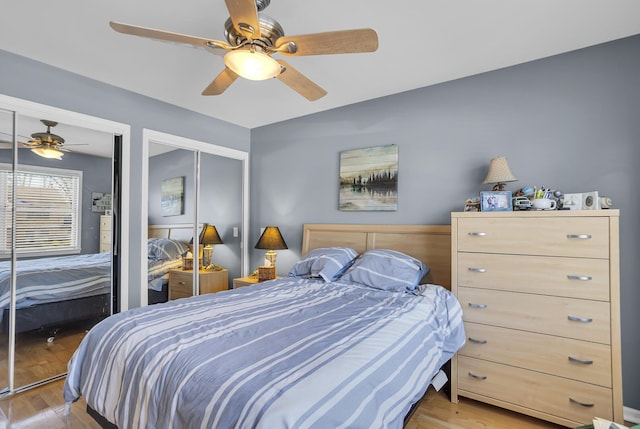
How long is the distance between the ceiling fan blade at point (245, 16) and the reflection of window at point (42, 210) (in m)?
2.19

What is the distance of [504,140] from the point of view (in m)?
2.61

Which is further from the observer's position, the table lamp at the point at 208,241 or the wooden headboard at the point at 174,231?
the table lamp at the point at 208,241

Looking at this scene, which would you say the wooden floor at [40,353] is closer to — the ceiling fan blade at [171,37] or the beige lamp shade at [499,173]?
the ceiling fan blade at [171,37]

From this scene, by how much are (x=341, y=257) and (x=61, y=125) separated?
2.58 m

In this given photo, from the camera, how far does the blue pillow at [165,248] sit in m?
3.29

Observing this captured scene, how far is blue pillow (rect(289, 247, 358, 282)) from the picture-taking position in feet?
9.27

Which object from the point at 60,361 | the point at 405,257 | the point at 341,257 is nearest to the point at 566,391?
the point at 405,257

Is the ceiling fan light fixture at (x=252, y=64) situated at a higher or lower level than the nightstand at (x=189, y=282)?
higher

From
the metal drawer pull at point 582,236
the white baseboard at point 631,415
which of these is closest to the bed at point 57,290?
the metal drawer pull at point 582,236

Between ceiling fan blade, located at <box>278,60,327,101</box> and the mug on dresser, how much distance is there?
1594 mm

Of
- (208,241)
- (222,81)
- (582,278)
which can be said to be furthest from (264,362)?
(208,241)

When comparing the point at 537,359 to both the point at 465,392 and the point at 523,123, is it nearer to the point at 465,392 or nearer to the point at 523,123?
the point at 465,392

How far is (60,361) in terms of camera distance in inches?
108

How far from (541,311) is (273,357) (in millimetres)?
1761
